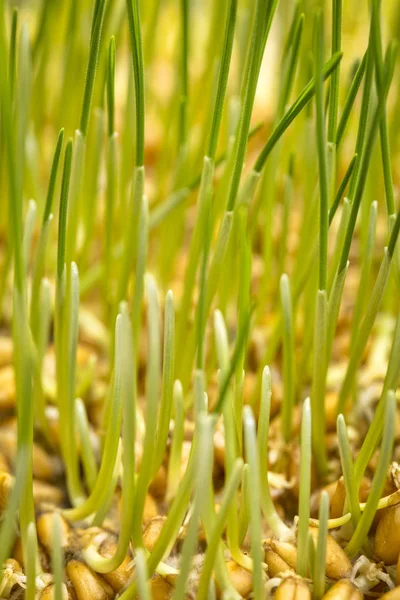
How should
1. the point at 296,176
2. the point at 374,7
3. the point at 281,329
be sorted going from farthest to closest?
the point at 296,176 → the point at 281,329 → the point at 374,7

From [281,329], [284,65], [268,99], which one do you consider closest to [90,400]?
[281,329]

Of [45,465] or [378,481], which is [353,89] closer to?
[378,481]

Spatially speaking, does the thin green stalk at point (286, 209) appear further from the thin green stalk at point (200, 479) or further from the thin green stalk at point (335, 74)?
the thin green stalk at point (200, 479)

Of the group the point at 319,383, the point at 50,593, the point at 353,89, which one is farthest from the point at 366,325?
the point at 50,593

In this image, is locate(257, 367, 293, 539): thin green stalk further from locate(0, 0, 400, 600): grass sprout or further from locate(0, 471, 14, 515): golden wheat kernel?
locate(0, 471, 14, 515): golden wheat kernel

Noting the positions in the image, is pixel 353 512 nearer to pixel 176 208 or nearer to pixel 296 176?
pixel 176 208

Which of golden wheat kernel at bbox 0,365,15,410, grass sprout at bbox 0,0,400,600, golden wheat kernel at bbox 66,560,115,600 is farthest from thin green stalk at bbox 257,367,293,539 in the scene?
golden wheat kernel at bbox 0,365,15,410

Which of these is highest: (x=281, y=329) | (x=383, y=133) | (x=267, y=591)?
(x=383, y=133)
